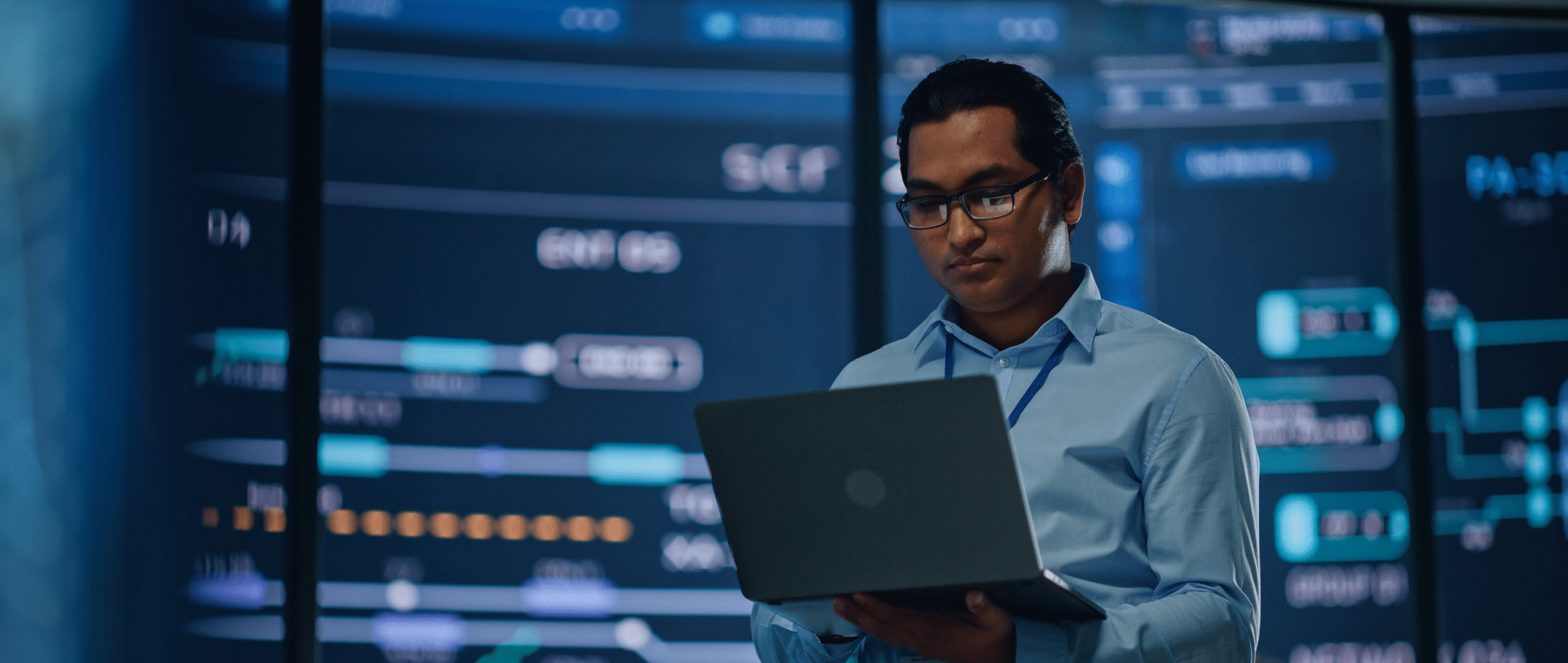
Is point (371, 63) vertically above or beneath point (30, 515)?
above

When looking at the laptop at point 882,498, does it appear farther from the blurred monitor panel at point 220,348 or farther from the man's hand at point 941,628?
the blurred monitor panel at point 220,348

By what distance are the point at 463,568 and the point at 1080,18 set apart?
2.33 meters

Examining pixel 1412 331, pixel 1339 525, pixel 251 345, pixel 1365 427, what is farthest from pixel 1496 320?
pixel 251 345

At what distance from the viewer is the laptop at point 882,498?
3.17 ft

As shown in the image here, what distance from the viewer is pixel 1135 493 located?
1.17 metres

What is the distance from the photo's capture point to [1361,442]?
3191mm

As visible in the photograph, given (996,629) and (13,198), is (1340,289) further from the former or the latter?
(13,198)

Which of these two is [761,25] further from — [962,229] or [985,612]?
[985,612]

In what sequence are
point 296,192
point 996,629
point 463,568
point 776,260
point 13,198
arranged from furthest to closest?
point 776,260 < point 463,568 < point 296,192 < point 13,198 < point 996,629

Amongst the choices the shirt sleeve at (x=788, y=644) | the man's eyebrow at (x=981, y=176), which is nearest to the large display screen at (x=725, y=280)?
Result: the shirt sleeve at (x=788, y=644)

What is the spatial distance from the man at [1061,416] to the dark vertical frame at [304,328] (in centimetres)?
165

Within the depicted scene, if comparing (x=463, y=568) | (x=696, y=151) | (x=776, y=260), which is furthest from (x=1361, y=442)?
(x=463, y=568)

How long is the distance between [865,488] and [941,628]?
6.4 inches

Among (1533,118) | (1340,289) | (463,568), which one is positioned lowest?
(463,568)
